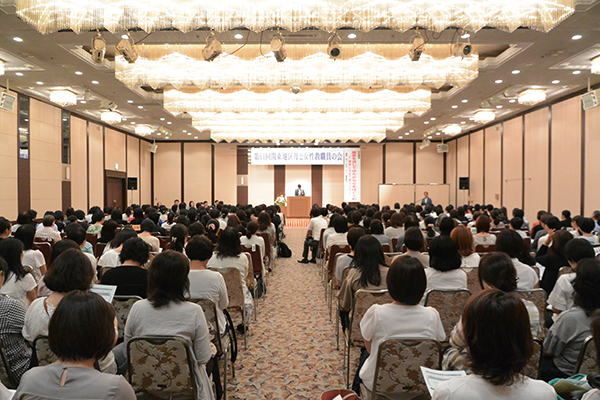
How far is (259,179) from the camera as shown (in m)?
21.7

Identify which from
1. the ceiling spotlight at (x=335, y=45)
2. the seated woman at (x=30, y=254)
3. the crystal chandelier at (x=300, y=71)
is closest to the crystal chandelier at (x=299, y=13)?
the ceiling spotlight at (x=335, y=45)

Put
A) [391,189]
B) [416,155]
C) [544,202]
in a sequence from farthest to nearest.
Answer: [416,155] < [391,189] < [544,202]

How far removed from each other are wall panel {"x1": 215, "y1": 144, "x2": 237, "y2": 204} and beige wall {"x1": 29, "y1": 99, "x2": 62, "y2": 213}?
9.34 meters

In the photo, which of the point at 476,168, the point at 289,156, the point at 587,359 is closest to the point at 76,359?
the point at 587,359

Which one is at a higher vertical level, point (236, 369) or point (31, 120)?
point (31, 120)

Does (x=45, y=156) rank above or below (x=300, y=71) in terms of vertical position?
below

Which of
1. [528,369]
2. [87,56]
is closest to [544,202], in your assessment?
[528,369]

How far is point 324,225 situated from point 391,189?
1194 centimetres

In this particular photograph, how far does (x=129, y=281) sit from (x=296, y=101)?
7353 millimetres

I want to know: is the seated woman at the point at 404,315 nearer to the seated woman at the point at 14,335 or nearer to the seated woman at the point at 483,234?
the seated woman at the point at 14,335

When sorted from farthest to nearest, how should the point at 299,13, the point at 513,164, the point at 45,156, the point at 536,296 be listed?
the point at 513,164 → the point at 45,156 → the point at 299,13 → the point at 536,296

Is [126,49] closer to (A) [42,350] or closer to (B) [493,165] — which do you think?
(A) [42,350]

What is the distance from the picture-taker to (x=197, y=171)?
70.5ft

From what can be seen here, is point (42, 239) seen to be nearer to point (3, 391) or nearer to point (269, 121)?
point (3, 391)
